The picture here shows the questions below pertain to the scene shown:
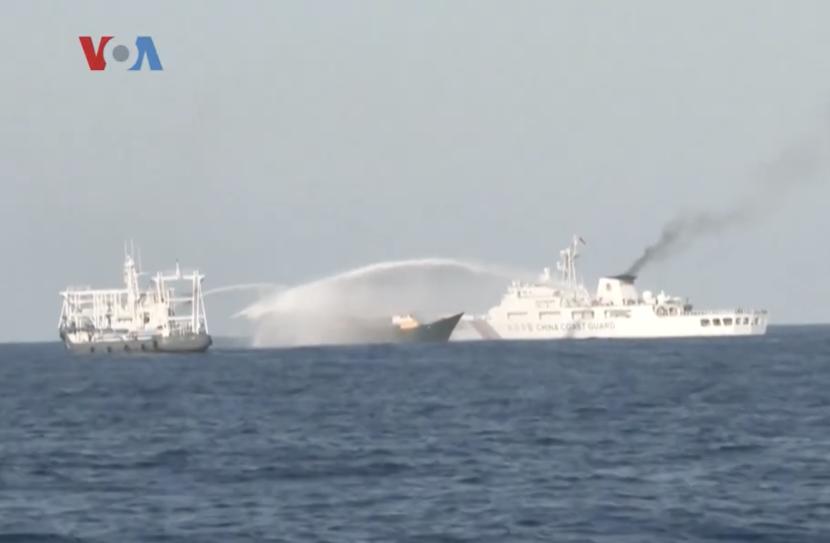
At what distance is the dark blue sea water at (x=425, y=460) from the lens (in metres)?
33.3

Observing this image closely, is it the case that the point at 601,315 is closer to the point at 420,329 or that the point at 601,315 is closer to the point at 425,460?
the point at 420,329

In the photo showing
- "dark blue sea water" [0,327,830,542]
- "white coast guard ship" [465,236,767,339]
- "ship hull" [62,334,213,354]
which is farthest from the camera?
"white coast guard ship" [465,236,767,339]

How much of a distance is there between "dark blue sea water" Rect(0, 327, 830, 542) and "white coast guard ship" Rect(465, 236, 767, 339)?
7794 centimetres

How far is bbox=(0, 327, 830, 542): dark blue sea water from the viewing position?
33344mm

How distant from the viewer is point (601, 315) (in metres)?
167

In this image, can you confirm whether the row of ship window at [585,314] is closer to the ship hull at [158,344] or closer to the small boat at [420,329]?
the small boat at [420,329]

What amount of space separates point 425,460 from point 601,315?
12384cm

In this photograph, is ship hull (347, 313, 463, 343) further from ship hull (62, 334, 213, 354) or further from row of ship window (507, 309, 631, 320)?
ship hull (62, 334, 213, 354)

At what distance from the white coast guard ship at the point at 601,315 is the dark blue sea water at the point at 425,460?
256ft

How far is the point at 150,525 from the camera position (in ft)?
110

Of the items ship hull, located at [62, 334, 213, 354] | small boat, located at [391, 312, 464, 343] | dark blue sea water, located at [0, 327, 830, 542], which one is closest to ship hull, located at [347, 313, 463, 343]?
small boat, located at [391, 312, 464, 343]

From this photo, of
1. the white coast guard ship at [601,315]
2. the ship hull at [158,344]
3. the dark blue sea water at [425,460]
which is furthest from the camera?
the white coast guard ship at [601,315]

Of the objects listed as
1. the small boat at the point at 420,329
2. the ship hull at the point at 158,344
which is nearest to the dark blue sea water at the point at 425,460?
the ship hull at the point at 158,344

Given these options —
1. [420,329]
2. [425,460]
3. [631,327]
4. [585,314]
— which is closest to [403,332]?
Result: [420,329]
